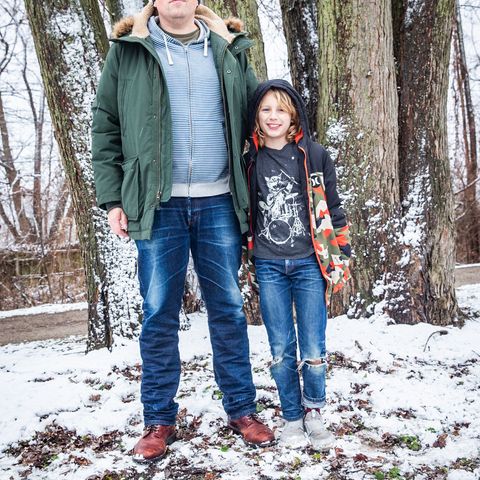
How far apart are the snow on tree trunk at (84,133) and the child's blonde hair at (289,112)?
1.73 m

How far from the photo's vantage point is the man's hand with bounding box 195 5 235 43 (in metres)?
2.70

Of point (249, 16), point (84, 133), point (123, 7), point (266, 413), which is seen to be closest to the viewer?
point (266, 413)

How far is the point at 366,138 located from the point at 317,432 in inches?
90.9

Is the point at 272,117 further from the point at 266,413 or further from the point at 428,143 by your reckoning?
the point at 428,143

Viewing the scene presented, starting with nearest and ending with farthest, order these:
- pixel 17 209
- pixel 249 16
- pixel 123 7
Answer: pixel 249 16 < pixel 123 7 < pixel 17 209

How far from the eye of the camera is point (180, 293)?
267 centimetres

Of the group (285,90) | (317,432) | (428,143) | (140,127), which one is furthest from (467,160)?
(140,127)

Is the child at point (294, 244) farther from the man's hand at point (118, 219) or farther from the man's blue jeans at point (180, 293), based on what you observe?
the man's hand at point (118, 219)

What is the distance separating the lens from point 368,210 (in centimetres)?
404

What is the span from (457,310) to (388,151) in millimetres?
1474

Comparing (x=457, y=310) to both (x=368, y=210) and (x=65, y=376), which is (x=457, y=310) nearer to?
(x=368, y=210)

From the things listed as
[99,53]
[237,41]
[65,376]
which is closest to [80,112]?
[99,53]

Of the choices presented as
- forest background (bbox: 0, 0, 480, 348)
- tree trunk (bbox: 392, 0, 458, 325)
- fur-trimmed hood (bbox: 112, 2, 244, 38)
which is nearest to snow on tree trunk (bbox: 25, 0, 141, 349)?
forest background (bbox: 0, 0, 480, 348)

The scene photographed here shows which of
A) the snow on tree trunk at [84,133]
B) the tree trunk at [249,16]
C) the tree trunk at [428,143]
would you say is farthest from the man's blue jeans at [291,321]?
the tree trunk at [249,16]
